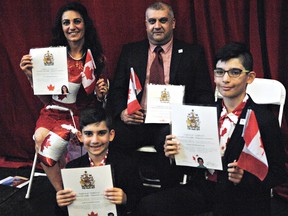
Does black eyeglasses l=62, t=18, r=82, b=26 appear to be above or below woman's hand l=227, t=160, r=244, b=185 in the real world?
above

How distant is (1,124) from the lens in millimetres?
3586

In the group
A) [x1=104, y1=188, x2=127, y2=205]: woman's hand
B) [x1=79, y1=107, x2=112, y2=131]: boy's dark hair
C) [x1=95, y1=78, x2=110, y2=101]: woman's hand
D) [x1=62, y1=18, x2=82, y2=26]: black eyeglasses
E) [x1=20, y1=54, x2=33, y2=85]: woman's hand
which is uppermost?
[x1=62, y1=18, x2=82, y2=26]: black eyeglasses

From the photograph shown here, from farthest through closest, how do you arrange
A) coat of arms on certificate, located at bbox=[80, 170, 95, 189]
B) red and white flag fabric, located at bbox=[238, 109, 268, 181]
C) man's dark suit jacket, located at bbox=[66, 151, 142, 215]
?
1. man's dark suit jacket, located at bbox=[66, 151, 142, 215]
2. coat of arms on certificate, located at bbox=[80, 170, 95, 189]
3. red and white flag fabric, located at bbox=[238, 109, 268, 181]

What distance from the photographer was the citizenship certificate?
2418 millimetres

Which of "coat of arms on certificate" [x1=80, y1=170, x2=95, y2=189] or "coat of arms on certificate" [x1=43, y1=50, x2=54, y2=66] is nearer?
"coat of arms on certificate" [x1=80, y1=170, x2=95, y2=189]

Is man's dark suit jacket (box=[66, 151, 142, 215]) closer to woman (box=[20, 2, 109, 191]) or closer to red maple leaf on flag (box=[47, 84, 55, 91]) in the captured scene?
woman (box=[20, 2, 109, 191])

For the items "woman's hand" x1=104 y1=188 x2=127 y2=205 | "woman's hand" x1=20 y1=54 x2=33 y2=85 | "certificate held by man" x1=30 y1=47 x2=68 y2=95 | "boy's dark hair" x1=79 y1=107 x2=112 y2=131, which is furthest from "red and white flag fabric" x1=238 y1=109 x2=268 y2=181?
"woman's hand" x1=20 y1=54 x2=33 y2=85

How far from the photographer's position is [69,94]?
258cm

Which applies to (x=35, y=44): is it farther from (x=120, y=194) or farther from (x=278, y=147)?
(x=278, y=147)

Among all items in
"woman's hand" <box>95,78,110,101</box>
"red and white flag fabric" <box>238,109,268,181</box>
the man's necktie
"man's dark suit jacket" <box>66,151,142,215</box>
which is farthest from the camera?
the man's necktie

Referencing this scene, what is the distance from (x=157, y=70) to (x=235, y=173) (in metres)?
1.20

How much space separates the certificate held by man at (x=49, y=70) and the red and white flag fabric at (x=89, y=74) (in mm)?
129

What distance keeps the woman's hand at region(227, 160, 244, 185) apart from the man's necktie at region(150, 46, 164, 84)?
44.4 inches

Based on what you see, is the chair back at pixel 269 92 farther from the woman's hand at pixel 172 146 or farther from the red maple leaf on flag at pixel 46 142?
the red maple leaf on flag at pixel 46 142
